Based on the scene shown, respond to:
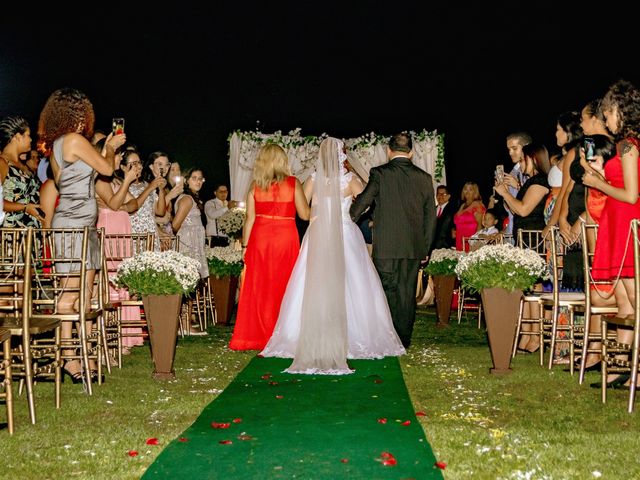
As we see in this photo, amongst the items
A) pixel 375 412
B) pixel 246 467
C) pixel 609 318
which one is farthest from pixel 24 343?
pixel 609 318

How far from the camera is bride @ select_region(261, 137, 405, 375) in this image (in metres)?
6.11

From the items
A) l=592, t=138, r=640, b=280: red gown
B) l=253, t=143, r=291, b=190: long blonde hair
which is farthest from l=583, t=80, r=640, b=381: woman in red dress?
l=253, t=143, r=291, b=190: long blonde hair

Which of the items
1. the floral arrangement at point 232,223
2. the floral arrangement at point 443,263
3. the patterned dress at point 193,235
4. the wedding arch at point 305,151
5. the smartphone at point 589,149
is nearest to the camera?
the smartphone at point 589,149

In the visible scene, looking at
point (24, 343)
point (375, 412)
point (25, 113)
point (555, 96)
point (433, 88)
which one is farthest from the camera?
point (433, 88)

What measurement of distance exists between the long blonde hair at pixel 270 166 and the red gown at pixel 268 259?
0.07 metres

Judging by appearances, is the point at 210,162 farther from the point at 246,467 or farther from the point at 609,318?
the point at 246,467

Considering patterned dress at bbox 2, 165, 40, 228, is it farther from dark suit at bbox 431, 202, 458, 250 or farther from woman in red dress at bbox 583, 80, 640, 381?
dark suit at bbox 431, 202, 458, 250

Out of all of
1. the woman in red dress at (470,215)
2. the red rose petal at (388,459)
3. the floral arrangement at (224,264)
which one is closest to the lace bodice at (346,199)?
the floral arrangement at (224,264)

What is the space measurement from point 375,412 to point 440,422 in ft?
1.50

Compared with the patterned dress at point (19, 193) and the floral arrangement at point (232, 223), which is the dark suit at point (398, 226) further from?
the floral arrangement at point (232, 223)

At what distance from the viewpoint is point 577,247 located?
623 centimetres

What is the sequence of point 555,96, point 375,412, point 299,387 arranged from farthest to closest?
point 555,96 → point 299,387 → point 375,412

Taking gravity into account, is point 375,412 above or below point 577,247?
below

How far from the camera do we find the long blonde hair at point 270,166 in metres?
7.64
